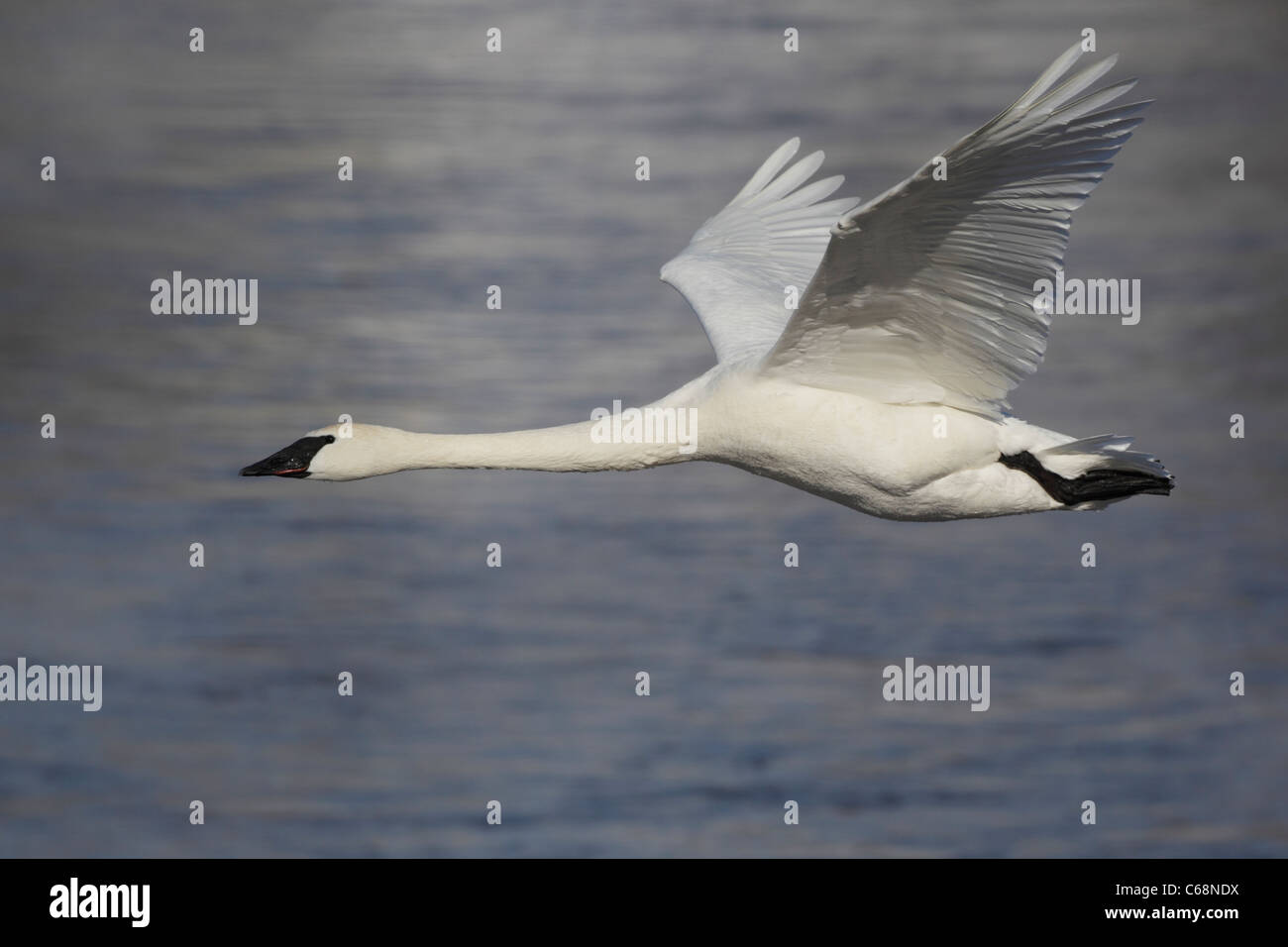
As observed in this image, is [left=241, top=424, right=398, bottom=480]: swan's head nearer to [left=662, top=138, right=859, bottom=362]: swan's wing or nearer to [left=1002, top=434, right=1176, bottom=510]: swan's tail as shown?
[left=662, top=138, right=859, bottom=362]: swan's wing

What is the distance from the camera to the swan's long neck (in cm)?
601

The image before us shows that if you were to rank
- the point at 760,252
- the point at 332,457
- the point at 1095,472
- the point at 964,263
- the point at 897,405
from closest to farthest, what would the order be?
1. the point at 964,263
2. the point at 1095,472
3. the point at 897,405
4. the point at 332,457
5. the point at 760,252

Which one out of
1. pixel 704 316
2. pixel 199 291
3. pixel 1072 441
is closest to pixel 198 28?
pixel 199 291

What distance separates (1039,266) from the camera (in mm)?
5273

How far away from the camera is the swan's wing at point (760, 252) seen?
721 cm

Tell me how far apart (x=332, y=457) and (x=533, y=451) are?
2.64 feet

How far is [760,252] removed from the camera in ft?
26.1

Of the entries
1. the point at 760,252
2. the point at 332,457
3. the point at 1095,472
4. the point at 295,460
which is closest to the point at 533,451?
the point at 332,457

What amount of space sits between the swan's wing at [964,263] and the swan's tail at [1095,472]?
10.9 inches

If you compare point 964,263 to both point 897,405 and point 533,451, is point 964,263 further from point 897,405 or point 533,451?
point 533,451

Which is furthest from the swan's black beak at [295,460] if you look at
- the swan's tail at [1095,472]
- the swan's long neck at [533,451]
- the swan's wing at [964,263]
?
the swan's tail at [1095,472]

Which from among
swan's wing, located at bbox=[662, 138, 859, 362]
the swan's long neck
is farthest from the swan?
swan's wing, located at bbox=[662, 138, 859, 362]

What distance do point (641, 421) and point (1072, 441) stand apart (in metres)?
1.52

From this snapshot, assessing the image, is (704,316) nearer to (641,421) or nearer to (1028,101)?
(641,421)
